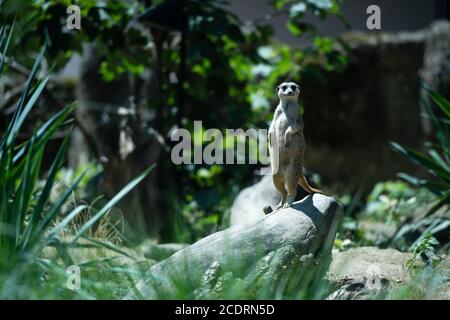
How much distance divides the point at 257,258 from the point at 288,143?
71 cm

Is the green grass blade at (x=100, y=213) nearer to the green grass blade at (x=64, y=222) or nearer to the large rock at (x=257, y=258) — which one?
the green grass blade at (x=64, y=222)

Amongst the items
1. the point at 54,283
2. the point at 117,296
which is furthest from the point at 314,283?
the point at 54,283

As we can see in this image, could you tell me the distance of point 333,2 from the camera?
21.1 ft

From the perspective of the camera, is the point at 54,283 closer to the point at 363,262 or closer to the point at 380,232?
the point at 363,262

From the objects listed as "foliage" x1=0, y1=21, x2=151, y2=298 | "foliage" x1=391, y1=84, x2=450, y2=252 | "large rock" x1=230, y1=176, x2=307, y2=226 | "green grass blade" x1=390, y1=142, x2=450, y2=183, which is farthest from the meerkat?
"green grass blade" x1=390, y1=142, x2=450, y2=183

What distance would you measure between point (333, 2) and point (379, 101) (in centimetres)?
363

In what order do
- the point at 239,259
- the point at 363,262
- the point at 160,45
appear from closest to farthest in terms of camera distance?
1. the point at 239,259
2. the point at 363,262
3. the point at 160,45

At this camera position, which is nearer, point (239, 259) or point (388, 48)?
point (239, 259)

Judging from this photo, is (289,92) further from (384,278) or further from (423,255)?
(423,255)

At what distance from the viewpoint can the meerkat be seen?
3801 mm

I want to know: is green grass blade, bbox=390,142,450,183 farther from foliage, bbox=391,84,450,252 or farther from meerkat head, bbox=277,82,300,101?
meerkat head, bbox=277,82,300,101

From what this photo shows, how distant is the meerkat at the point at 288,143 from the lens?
3801mm

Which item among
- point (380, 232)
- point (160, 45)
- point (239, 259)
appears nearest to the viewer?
point (239, 259)

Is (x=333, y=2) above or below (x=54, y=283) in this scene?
above
